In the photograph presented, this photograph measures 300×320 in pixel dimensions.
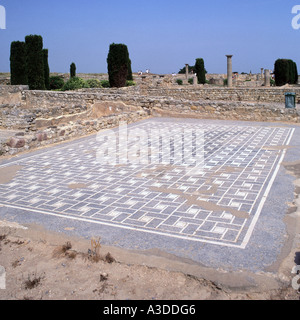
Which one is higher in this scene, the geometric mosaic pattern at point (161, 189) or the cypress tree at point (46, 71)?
the cypress tree at point (46, 71)

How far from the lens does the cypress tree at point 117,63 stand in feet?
83.9

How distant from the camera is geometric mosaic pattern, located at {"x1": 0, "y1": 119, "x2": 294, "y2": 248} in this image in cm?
444

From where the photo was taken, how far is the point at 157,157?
7.79m

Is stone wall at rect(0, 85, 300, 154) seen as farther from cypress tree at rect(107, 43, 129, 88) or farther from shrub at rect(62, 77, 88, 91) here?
cypress tree at rect(107, 43, 129, 88)

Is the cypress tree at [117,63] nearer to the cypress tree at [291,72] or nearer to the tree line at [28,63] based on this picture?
the tree line at [28,63]

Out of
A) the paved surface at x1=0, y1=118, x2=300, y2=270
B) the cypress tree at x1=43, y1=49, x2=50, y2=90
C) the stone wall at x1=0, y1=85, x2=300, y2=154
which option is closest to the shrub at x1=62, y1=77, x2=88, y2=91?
the cypress tree at x1=43, y1=49, x2=50, y2=90

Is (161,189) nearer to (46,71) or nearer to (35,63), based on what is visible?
(35,63)

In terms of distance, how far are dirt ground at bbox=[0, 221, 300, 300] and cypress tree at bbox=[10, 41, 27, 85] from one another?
22.5 m

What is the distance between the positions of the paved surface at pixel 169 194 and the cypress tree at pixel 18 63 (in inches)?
682

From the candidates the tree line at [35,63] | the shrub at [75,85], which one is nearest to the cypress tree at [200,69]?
the tree line at [35,63]

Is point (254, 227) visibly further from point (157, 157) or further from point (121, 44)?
point (121, 44)

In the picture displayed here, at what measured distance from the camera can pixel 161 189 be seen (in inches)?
224

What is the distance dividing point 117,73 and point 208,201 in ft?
72.2

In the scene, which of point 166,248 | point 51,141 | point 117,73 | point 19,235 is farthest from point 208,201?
point 117,73
